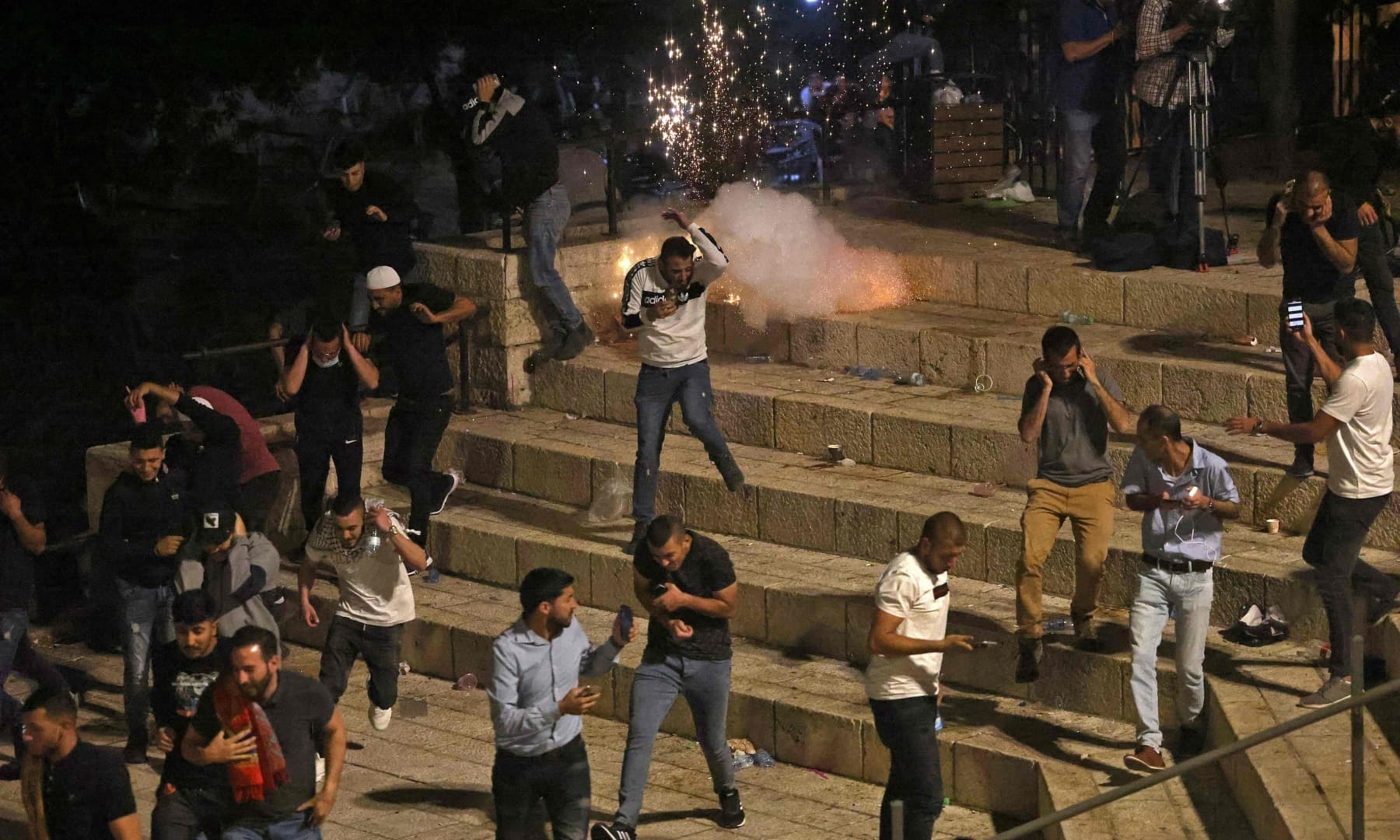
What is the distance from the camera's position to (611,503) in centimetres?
1180

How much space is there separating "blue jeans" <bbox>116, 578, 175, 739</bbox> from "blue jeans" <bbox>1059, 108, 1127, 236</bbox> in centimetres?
684

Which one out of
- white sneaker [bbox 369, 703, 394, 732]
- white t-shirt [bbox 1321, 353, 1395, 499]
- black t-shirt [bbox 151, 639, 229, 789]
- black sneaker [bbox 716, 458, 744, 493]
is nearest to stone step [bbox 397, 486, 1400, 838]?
black sneaker [bbox 716, 458, 744, 493]

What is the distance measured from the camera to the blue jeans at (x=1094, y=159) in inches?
526

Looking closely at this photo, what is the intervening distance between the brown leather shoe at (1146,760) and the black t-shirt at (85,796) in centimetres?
424

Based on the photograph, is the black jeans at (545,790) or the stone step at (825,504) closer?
the black jeans at (545,790)

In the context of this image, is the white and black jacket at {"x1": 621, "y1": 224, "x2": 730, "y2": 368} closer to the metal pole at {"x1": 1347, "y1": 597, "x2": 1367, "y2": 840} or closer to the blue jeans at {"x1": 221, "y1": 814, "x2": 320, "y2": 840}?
the blue jeans at {"x1": 221, "y1": 814, "x2": 320, "y2": 840}

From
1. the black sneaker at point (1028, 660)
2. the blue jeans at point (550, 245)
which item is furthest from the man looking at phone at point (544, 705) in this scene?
the blue jeans at point (550, 245)

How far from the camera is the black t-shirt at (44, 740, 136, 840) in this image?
7305 mm

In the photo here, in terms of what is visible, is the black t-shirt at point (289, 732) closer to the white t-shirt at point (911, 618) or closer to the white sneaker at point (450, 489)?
the white t-shirt at point (911, 618)

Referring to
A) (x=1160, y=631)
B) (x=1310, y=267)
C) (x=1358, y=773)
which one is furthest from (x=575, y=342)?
(x=1358, y=773)

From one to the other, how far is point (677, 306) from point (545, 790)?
141 inches

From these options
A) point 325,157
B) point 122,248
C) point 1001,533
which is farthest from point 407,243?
point 325,157

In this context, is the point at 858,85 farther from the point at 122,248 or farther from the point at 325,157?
the point at 122,248

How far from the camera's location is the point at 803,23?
23.0 meters
